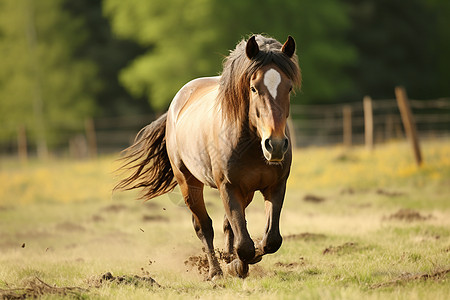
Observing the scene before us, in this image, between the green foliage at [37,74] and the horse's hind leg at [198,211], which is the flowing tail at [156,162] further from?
the green foliage at [37,74]

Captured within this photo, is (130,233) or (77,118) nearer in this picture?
(130,233)

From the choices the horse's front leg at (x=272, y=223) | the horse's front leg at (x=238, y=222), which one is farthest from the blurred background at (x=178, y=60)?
the horse's front leg at (x=272, y=223)

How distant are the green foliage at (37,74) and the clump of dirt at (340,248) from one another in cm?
2619

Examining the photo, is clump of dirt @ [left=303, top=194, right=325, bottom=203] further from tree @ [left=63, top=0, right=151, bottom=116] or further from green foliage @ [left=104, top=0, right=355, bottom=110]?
tree @ [left=63, top=0, right=151, bottom=116]

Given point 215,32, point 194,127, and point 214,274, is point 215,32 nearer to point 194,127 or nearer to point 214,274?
point 194,127

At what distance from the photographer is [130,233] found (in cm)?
934

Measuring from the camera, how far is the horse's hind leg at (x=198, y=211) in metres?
6.39

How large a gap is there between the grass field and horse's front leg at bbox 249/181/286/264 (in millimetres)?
280

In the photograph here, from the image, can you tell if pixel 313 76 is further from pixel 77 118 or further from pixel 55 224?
pixel 55 224

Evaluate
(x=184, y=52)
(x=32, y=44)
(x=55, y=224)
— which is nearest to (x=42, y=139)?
(x=32, y=44)

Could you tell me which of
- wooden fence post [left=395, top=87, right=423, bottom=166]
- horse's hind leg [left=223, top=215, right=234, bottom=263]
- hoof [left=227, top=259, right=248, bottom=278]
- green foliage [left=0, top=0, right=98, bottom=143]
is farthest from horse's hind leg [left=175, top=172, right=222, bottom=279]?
green foliage [left=0, top=0, right=98, bottom=143]

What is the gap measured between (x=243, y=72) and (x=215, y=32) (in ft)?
77.4

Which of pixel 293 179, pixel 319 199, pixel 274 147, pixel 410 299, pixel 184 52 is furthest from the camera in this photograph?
pixel 184 52

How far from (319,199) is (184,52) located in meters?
17.6
